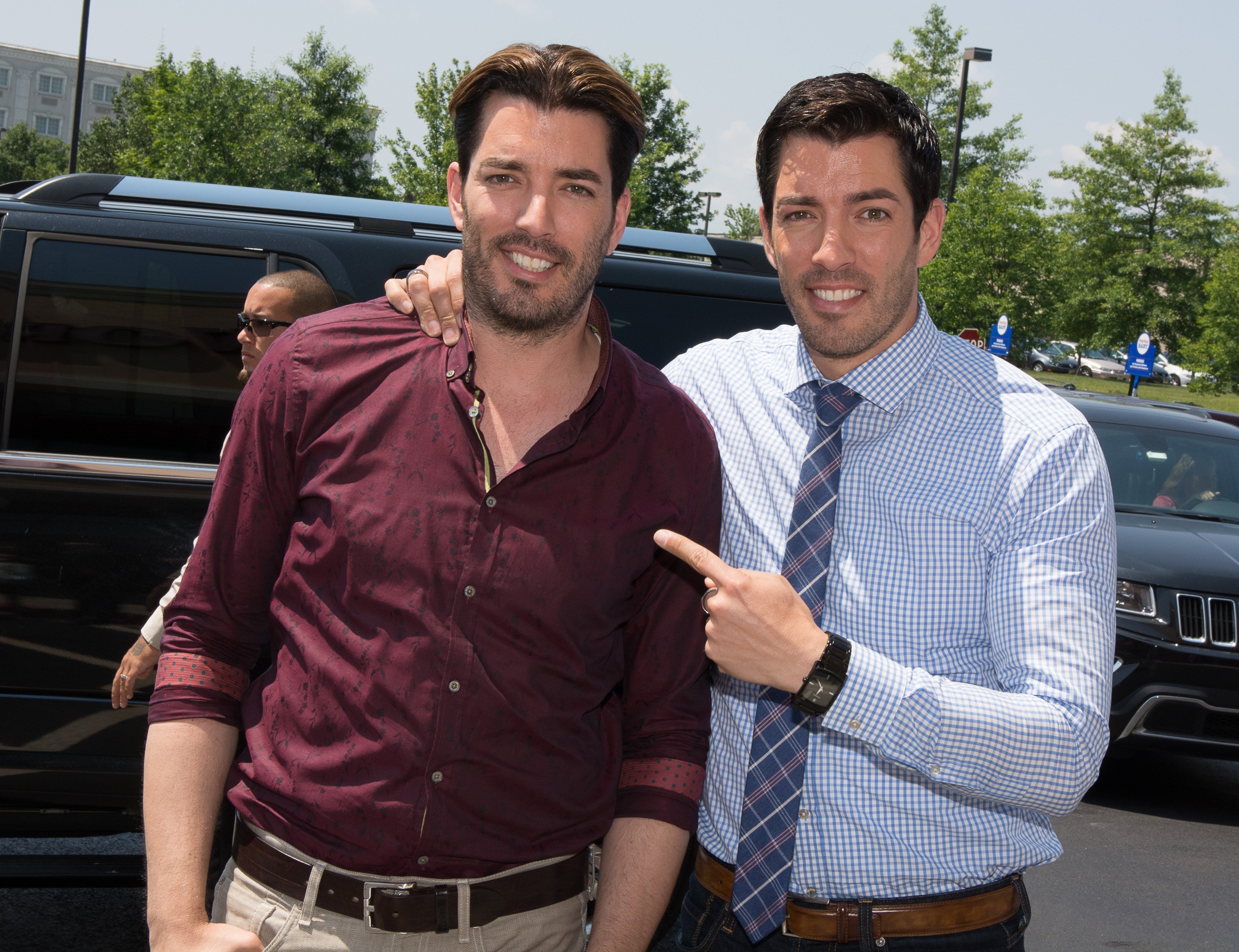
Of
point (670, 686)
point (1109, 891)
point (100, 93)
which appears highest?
point (100, 93)

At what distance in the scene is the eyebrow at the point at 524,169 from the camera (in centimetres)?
207

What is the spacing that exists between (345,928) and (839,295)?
1490mm

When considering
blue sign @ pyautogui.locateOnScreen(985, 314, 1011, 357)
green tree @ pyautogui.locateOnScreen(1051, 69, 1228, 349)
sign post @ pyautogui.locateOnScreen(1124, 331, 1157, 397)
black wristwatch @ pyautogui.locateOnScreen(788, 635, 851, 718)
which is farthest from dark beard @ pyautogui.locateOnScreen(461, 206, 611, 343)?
green tree @ pyautogui.locateOnScreen(1051, 69, 1228, 349)

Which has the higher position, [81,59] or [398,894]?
[81,59]

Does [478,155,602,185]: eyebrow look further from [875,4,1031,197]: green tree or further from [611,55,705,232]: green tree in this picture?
[875,4,1031,197]: green tree

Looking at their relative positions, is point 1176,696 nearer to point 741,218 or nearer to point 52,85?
point 741,218

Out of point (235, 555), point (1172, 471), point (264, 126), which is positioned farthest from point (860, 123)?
point (264, 126)

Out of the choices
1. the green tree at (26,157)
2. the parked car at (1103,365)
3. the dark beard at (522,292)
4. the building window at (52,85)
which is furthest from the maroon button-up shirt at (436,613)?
the building window at (52,85)

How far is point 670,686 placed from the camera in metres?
2.07

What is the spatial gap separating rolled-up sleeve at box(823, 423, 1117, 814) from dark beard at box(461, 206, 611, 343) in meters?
0.82

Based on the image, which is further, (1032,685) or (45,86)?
(45,86)

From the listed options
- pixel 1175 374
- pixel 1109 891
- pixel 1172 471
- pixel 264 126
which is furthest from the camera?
pixel 1175 374

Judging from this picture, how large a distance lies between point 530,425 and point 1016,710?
1.00 m

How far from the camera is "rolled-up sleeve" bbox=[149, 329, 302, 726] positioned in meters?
1.98
